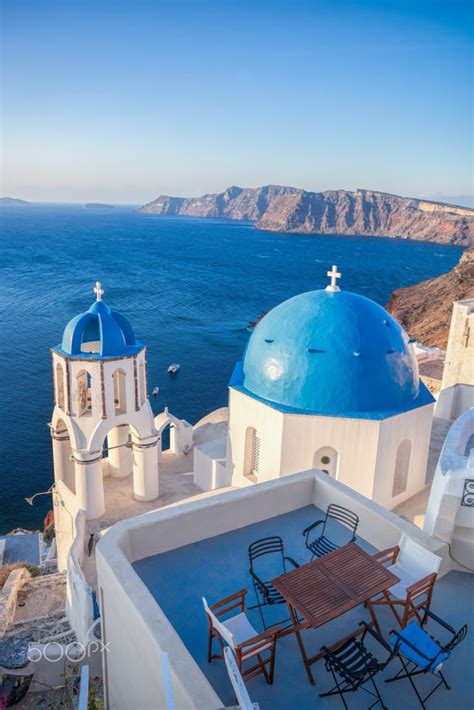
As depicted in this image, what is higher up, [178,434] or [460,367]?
[460,367]

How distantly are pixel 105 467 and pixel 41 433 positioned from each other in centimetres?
2072

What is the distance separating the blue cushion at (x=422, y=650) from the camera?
18.6 feet

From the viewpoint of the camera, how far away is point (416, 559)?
281 inches

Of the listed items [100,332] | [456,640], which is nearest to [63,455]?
[100,332]

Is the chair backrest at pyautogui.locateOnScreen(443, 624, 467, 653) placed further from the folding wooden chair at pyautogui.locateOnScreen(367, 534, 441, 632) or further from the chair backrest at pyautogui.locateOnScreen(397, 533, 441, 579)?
the chair backrest at pyautogui.locateOnScreen(397, 533, 441, 579)

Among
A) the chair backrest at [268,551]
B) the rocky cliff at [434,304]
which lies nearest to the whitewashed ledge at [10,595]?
the chair backrest at [268,551]

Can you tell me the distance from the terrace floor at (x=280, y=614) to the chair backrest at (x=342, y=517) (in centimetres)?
17

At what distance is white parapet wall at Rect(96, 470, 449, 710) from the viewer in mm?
5402

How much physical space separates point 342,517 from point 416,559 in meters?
1.38

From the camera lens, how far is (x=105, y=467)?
66.8 feet

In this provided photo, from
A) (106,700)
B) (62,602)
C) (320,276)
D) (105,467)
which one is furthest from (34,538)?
(320,276)

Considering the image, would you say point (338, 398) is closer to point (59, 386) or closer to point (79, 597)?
point (79, 597)

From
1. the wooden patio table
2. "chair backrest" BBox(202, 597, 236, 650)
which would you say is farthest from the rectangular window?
"chair backrest" BBox(202, 597, 236, 650)

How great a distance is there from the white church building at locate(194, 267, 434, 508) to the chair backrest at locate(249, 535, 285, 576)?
22.2ft
